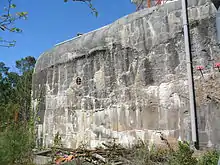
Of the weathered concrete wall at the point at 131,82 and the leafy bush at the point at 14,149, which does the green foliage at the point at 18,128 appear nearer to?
the leafy bush at the point at 14,149

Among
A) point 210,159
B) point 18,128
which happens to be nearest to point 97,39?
point 18,128

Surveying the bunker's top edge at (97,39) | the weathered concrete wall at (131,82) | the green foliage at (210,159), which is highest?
the bunker's top edge at (97,39)

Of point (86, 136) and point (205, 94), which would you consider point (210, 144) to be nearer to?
point (205, 94)

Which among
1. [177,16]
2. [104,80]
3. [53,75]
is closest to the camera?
[177,16]

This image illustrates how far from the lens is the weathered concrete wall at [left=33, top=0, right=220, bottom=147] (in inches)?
164

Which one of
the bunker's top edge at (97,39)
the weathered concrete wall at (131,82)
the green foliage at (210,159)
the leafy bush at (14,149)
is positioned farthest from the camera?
the bunker's top edge at (97,39)

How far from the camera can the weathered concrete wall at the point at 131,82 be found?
13.7 feet

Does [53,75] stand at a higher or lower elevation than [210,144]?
higher

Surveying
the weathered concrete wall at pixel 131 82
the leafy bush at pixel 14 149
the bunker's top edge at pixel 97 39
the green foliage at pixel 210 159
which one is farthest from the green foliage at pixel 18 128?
the green foliage at pixel 210 159

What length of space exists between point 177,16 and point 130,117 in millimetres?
2095

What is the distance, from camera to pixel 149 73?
4836mm

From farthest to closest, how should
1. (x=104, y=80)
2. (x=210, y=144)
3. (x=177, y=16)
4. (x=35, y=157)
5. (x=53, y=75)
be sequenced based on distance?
(x=53, y=75) → (x=104, y=80) → (x=35, y=157) → (x=177, y=16) → (x=210, y=144)

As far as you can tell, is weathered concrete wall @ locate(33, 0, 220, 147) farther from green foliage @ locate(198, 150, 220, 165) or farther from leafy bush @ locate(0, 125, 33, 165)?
leafy bush @ locate(0, 125, 33, 165)

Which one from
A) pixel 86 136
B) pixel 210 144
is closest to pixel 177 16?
pixel 210 144
